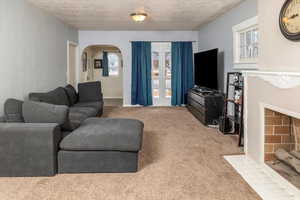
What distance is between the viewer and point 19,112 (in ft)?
10.8

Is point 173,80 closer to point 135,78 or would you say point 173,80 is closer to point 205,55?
point 135,78

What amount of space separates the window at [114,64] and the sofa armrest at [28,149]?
8092mm

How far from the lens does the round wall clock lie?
95.8 inches

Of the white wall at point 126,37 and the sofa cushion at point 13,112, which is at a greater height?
the white wall at point 126,37

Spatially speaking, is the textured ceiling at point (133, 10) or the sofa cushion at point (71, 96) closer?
the textured ceiling at point (133, 10)

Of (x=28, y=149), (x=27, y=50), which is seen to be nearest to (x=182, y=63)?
(x=27, y=50)

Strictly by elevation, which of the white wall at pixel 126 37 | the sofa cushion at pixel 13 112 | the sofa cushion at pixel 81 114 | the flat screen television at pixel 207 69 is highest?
the white wall at pixel 126 37

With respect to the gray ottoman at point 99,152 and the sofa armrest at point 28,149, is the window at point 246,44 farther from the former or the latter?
the sofa armrest at point 28,149

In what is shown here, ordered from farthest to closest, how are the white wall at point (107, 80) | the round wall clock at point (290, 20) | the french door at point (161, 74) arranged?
the white wall at point (107, 80), the french door at point (161, 74), the round wall clock at point (290, 20)

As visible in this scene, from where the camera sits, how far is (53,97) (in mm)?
4770

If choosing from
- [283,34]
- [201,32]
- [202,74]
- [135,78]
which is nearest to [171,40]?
[201,32]

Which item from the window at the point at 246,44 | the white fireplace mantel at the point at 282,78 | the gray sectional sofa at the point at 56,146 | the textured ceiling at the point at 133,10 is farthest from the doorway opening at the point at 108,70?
the white fireplace mantel at the point at 282,78

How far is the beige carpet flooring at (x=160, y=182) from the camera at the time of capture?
242 centimetres

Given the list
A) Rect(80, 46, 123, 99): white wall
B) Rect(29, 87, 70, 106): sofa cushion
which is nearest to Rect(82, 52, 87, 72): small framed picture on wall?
Rect(80, 46, 123, 99): white wall
